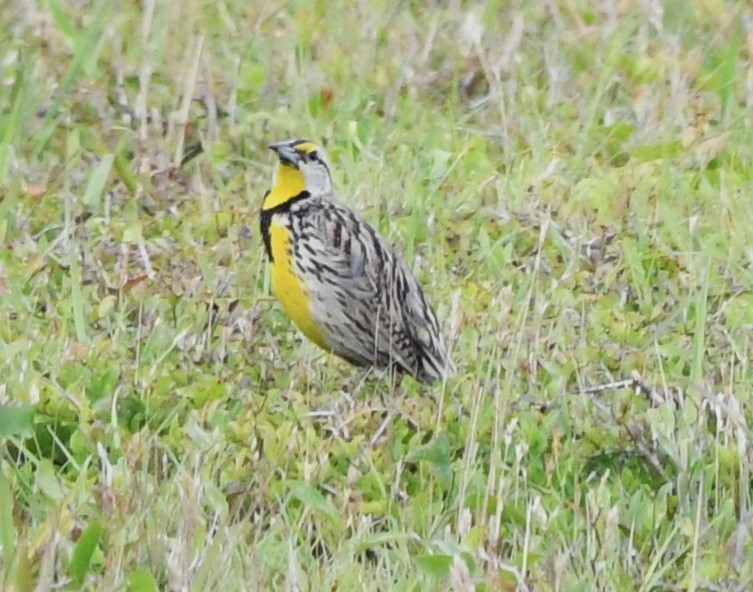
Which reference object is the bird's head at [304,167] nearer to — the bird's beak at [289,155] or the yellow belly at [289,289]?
the bird's beak at [289,155]

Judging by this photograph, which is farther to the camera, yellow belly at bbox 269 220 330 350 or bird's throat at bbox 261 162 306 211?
bird's throat at bbox 261 162 306 211

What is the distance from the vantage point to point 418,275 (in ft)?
18.9

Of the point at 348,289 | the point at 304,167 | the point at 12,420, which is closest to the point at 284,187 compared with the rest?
the point at 304,167

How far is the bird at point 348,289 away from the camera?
518 cm

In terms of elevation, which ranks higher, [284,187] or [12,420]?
[284,187]

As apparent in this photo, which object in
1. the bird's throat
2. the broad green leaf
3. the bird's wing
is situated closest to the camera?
the broad green leaf

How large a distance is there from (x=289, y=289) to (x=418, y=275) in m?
0.61

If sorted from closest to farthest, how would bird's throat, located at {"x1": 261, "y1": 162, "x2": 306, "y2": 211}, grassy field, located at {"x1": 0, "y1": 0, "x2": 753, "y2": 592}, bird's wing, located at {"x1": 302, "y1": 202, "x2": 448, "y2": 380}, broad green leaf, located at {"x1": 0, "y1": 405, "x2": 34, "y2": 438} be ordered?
1. broad green leaf, located at {"x1": 0, "y1": 405, "x2": 34, "y2": 438}
2. grassy field, located at {"x1": 0, "y1": 0, "x2": 753, "y2": 592}
3. bird's wing, located at {"x1": 302, "y1": 202, "x2": 448, "y2": 380}
4. bird's throat, located at {"x1": 261, "y1": 162, "x2": 306, "y2": 211}

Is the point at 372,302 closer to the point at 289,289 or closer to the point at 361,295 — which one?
the point at 361,295

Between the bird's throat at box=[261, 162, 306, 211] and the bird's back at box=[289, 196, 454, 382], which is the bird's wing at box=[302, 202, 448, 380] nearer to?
the bird's back at box=[289, 196, 454, 382]

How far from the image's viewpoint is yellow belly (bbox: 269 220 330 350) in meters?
5.22

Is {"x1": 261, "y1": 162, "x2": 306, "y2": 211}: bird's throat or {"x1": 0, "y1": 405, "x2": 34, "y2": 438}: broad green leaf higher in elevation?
{"x1": 261, "y1": 162, "x2": 306, "y2": 211}: bird's throat

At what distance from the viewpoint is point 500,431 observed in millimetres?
4113

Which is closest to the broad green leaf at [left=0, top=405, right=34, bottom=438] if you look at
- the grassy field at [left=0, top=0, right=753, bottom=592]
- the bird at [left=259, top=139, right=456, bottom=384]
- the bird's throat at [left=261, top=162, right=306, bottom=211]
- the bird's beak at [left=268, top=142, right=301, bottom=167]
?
the grassy field at [left=0, top=0, right=753, bottom=592]
